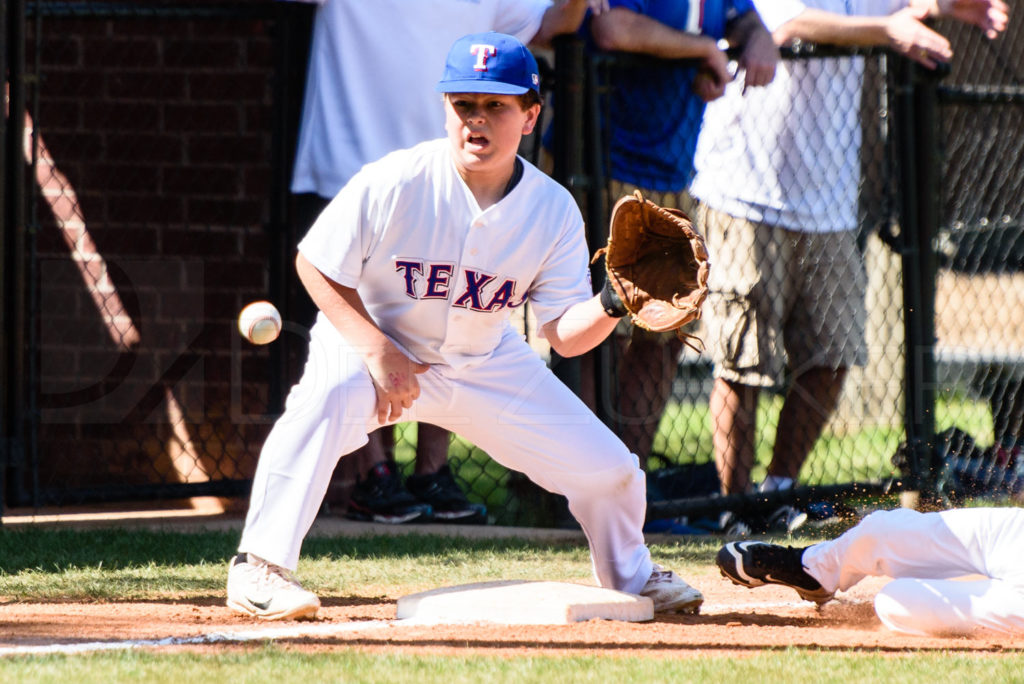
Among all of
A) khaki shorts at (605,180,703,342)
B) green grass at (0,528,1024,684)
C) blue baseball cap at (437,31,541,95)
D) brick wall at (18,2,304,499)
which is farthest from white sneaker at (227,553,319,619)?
brick wall at (18,2,304,499)

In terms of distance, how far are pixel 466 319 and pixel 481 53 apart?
0.80 m

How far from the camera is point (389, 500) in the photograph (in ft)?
18.9

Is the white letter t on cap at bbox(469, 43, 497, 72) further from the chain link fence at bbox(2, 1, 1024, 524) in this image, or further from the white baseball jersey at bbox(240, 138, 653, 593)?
the chain link fence at bbox(2, 1, 1024, 524)

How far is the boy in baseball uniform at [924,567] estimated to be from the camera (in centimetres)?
375

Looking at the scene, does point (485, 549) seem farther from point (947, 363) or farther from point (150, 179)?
point (947, 363)

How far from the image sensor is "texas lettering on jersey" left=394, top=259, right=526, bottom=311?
4176 millimetres

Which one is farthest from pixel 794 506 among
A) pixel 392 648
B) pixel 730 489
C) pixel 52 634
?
pixel 52 634

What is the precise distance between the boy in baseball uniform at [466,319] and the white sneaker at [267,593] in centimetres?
1

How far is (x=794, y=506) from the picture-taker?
6.27 meters

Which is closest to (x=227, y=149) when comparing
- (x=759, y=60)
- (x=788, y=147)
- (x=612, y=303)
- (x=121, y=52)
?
(x=121, y=52)

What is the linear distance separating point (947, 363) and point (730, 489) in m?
3.99

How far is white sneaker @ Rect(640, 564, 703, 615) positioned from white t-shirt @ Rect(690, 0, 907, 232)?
246 cm

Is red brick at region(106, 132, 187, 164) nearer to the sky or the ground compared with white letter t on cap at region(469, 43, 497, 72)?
nearer to the ground

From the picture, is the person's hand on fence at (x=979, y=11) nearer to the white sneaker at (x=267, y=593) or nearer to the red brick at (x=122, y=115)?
the red brick at (x=122, y=115)
